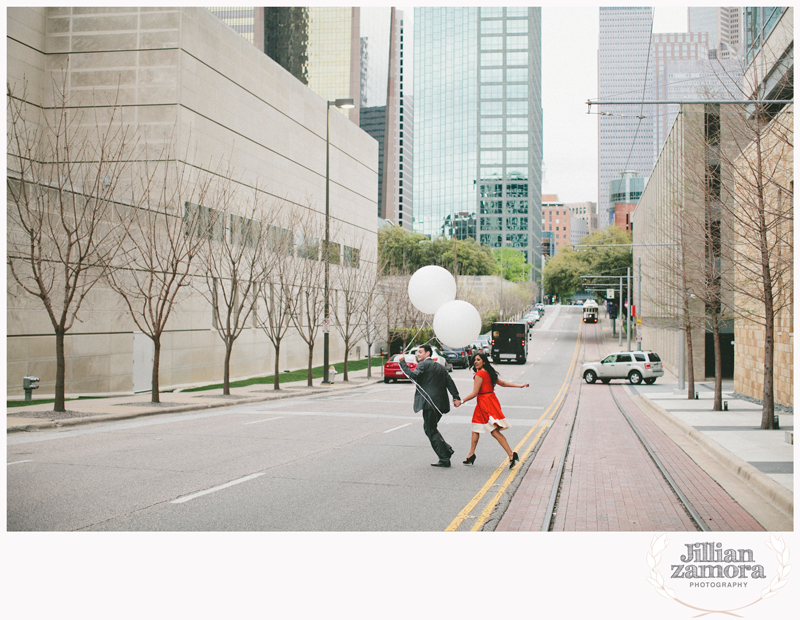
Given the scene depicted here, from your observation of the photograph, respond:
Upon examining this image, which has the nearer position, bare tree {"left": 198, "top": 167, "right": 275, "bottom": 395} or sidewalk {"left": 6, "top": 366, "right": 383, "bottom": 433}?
sidewalk {"left": 6, "top": 366, "right": 383, "bottom": 433}

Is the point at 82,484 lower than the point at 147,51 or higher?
lower

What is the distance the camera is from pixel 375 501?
25.4 ft

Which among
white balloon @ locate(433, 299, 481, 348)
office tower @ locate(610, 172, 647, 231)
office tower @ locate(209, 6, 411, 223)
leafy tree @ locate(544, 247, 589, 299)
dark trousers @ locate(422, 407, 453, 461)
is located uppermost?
office tower @ locate(209, 6, 411, 223)

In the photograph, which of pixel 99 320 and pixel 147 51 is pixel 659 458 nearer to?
pixel 99 320

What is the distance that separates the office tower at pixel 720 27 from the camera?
531 inches

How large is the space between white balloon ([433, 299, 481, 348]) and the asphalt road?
208 cm

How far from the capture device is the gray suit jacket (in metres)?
9.44

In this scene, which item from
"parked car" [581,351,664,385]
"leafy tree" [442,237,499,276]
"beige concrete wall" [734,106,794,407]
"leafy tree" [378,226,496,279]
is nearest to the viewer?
"beige concrete wall" [734,106,794,407]

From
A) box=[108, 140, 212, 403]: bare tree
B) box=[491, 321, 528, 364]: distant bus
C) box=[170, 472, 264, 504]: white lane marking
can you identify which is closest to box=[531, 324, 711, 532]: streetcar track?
box=[170, 472, 264, 504]: white lane marking

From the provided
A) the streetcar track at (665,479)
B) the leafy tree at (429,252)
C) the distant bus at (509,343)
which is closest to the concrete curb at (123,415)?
the streetcar track at (665,479)
